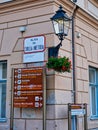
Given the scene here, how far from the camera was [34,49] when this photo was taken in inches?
307

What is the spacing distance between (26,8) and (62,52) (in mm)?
1642

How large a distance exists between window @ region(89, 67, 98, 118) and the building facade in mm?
158

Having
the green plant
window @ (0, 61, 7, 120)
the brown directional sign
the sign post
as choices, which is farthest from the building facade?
the green plant

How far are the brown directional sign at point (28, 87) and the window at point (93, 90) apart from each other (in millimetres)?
2849

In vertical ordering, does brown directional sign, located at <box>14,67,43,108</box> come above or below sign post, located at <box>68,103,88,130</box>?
above

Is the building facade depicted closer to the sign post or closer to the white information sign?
the white information sign

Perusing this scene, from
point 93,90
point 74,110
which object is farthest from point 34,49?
point 93,90

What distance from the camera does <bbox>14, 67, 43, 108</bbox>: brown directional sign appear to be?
289 inches

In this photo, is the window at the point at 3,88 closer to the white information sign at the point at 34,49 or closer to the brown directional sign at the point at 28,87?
the brown directional sign at the point at 28,87

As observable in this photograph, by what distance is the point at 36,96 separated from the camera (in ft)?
24.1

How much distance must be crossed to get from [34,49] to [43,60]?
43cm

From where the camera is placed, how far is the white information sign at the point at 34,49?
7.72 m

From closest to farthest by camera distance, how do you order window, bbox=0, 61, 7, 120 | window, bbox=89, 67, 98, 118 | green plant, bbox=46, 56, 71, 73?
green plant, bbox=46, 56, 71, 73, window, bbox=0, 61, 7, 120, window, bbox=89, 67, 98, 118

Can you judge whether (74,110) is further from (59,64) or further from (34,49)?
(34,49)
